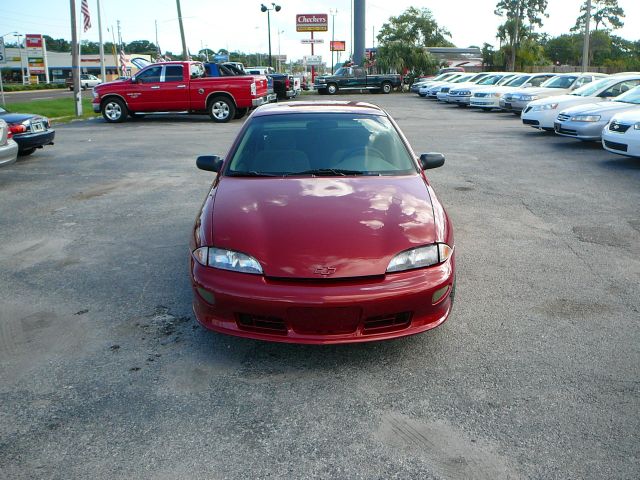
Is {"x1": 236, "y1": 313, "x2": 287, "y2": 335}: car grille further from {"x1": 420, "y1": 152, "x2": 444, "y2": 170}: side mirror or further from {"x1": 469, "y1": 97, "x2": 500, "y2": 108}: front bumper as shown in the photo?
{"x1": 469, "y1": 97, "x2": 500, "y2": 108}: front bumper

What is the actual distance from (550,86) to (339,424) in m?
19.8

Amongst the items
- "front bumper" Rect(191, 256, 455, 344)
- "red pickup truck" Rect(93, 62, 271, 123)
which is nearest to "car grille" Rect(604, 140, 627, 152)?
"front bumper" Rect(191, 256, 455, 344)

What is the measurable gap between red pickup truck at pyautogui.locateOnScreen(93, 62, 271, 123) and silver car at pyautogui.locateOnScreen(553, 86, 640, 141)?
10.1m

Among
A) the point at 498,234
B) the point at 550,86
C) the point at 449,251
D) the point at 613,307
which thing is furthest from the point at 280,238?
the point at 550,86

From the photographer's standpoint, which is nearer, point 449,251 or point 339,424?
point 339,424

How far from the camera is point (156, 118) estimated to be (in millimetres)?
22047

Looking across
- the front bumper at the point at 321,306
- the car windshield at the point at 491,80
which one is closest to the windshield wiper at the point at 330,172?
the front bumper at the point at 321,306

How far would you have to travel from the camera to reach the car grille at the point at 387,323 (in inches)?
134

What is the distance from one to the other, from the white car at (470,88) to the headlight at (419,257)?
2290 centimetres

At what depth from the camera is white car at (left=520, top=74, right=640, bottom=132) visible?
14.5 metres

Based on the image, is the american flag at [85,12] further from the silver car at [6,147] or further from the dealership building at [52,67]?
the dealership building at [52,67]

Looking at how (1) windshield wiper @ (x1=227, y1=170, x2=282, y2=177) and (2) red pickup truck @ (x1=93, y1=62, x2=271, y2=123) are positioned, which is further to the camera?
(2) red pickup truck @ (x1=93, y1=62, x2=271, y2=123)

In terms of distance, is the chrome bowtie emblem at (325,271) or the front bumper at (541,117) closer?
the chrome bowtie emblem at (325,271)

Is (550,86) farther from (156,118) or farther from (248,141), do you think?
(248,141)
